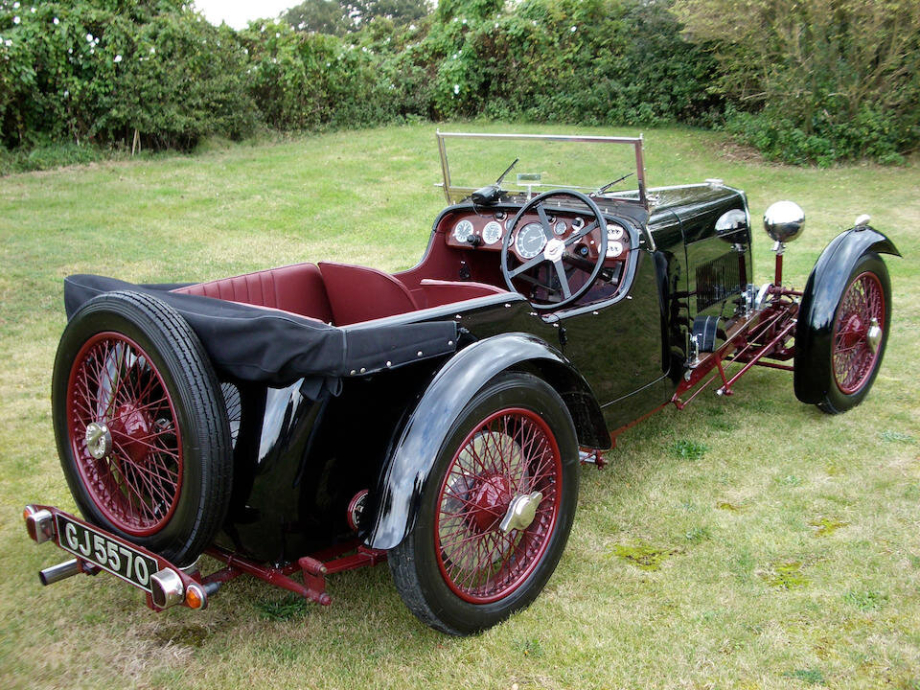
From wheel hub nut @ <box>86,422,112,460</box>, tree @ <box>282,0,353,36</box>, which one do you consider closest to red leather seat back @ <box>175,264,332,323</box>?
wheel hub nut @ <box>86,422,112,460</box>

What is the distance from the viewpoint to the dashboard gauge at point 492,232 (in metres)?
4.09

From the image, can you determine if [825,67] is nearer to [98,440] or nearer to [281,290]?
[281,290]

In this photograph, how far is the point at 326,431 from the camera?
2.38m

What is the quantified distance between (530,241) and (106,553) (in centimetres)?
240

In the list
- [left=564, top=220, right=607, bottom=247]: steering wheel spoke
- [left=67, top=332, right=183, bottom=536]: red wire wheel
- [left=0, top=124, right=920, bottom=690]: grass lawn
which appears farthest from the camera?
[left=564, top=220, right=607, bottom=247]: steering wheel spoke

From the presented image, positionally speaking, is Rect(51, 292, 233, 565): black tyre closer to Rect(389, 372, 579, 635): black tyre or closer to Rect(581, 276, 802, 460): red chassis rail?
Rect(389, 372, 579, 635): black tyre

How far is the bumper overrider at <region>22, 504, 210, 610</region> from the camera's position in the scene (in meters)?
2.23

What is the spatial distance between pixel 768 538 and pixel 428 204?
8.13 m

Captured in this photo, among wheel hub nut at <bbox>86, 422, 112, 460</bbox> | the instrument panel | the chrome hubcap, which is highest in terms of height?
the instrument panel

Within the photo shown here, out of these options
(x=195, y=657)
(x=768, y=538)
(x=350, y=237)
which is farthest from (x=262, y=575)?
(x=350, y=237)

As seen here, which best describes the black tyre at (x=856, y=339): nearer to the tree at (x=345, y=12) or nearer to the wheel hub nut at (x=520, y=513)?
the wheel hub nut at (x=520, y=513)

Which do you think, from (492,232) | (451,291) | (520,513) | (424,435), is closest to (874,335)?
(492,232)

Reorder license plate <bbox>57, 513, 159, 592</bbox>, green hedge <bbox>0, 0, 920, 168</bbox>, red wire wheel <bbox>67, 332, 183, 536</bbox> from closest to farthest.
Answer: license plate <bbox>57, 513, 159, 592</bbox> → red wire wheel <bbox>67, 332, 183, 536</bbox> → green hedge <bbox>0, 0, 920, 168</bbox>

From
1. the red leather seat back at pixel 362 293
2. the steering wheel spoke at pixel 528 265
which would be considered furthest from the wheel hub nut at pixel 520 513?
the steering wheel spoke at pixel 528 265
